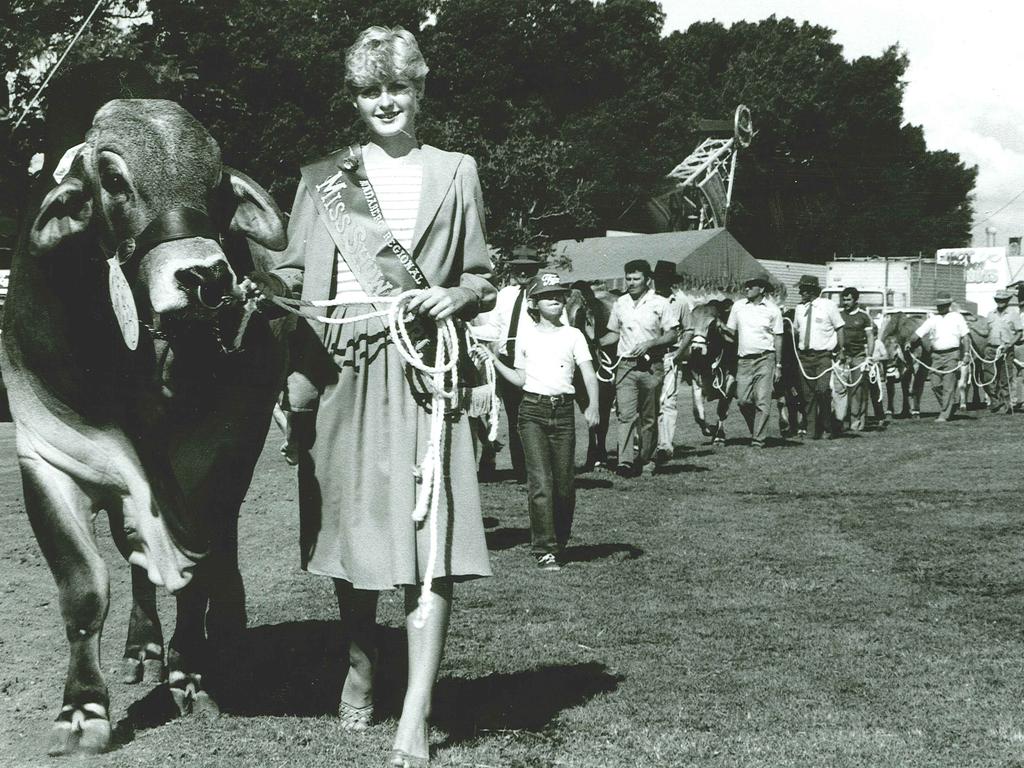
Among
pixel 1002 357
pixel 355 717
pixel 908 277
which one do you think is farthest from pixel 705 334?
pixel 908 277

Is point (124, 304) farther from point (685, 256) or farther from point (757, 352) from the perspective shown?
point (685, 256)

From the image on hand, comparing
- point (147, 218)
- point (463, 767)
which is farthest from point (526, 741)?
point (147, 218)

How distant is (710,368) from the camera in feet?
60.0

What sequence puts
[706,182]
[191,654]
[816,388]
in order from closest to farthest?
[191,654] < [816,388] < [706,182]

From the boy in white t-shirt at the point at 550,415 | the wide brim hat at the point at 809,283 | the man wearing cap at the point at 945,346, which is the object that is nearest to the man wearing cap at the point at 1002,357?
the man wearing cap at the point at 945,346

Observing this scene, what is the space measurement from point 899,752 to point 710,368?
1351 centimetres

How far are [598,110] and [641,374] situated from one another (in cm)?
5661

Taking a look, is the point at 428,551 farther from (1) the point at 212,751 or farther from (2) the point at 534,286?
(2) the point at 534,286

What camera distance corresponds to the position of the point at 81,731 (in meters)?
4.79

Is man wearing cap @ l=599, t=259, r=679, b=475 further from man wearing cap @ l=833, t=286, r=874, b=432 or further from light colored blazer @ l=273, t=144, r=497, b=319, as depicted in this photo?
light colored blazer @ l=273, t=144, r=497, b=319

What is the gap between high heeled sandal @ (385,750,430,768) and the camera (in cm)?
455

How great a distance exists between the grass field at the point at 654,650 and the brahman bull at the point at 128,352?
712 millimetres

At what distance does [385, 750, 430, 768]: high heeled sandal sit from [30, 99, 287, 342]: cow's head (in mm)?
1622

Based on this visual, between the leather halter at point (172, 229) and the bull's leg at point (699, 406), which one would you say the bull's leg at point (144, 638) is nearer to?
the leather halter at point (172, 229)
